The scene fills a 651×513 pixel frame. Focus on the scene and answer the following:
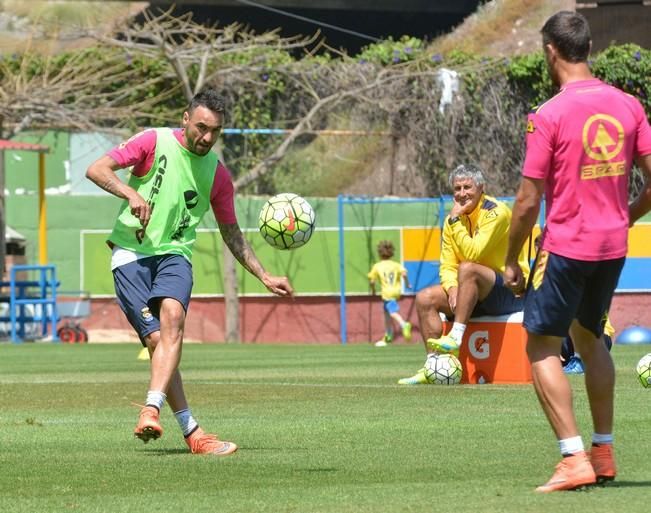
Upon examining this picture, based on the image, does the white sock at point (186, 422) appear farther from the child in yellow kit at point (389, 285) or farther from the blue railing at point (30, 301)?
the child in yellow kit at point (389, 285)

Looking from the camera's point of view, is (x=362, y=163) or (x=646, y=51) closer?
(x=646, y=51)

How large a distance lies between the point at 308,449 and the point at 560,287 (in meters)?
2.45

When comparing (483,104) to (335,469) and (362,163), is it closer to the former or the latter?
(362,163)

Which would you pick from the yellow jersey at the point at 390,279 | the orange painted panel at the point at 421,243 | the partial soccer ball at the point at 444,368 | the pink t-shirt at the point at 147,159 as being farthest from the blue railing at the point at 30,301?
the pink t-shirt at the point at 147,159

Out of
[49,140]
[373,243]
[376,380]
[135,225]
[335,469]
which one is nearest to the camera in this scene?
[335,469]

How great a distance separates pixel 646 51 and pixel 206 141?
25480 millimetres

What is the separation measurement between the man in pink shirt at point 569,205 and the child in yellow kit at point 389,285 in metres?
21.9

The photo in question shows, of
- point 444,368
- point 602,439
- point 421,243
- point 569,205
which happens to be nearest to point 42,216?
point 421,243

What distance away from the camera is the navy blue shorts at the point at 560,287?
7219mm

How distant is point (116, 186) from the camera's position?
885 centimetres

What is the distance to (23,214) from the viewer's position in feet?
107

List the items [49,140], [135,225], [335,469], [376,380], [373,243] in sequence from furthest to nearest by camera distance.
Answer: [49,140], [373,243], [376,380], [135,225], [335,469]

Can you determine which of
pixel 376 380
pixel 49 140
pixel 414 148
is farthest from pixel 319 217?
pixel 376 380

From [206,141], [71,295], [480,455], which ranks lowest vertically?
[71,295]
